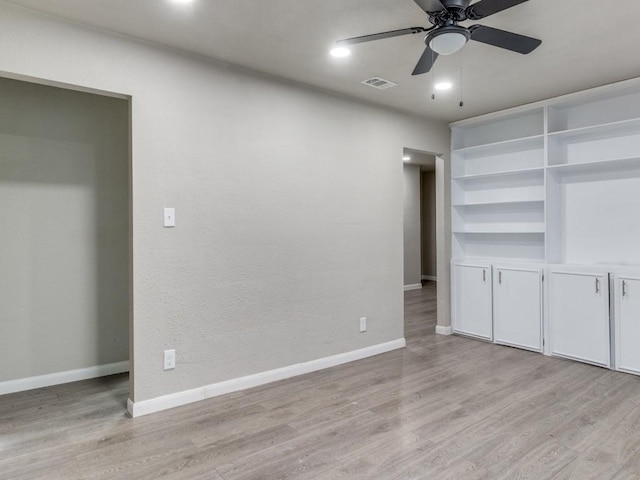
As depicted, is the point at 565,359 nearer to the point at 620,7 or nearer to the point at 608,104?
the point at 608,104

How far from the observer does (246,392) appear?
3139mm

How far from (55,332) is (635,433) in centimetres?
414

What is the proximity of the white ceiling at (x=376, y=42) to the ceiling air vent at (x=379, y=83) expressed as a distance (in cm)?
7

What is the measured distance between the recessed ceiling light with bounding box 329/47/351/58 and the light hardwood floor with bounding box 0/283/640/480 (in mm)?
2484

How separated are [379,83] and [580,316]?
2786mm

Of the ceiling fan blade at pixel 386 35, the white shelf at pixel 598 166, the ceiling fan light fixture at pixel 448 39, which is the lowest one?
the white shelf at pixel 598 166

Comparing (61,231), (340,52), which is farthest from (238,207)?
(61,231)

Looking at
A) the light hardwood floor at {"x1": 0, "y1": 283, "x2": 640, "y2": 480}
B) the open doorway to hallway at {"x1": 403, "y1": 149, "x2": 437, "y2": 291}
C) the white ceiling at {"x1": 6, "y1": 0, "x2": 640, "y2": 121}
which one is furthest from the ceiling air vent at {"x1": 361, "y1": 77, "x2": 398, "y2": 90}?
the open doorway to hallway at {"x1": 403, "y1": 149, "x2": 437, "y2": 291}

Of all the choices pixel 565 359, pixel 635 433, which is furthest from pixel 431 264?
pixel 635 433

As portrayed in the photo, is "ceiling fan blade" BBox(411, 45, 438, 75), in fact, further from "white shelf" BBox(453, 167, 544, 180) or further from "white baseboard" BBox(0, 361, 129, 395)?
"white baseboard" BBox(0, 361, 129, 395)

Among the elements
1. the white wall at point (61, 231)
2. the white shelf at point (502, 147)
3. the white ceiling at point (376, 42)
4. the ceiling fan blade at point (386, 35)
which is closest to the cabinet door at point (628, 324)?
the white shelf at point (502, 147)

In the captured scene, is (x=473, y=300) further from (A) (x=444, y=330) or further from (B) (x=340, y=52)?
(B) (x=340, y=52)

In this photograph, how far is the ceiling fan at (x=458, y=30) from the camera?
1.94 m

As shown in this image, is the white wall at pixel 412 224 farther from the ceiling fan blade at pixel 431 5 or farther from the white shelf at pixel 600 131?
the ceiling fan blade at pixel 431 5
